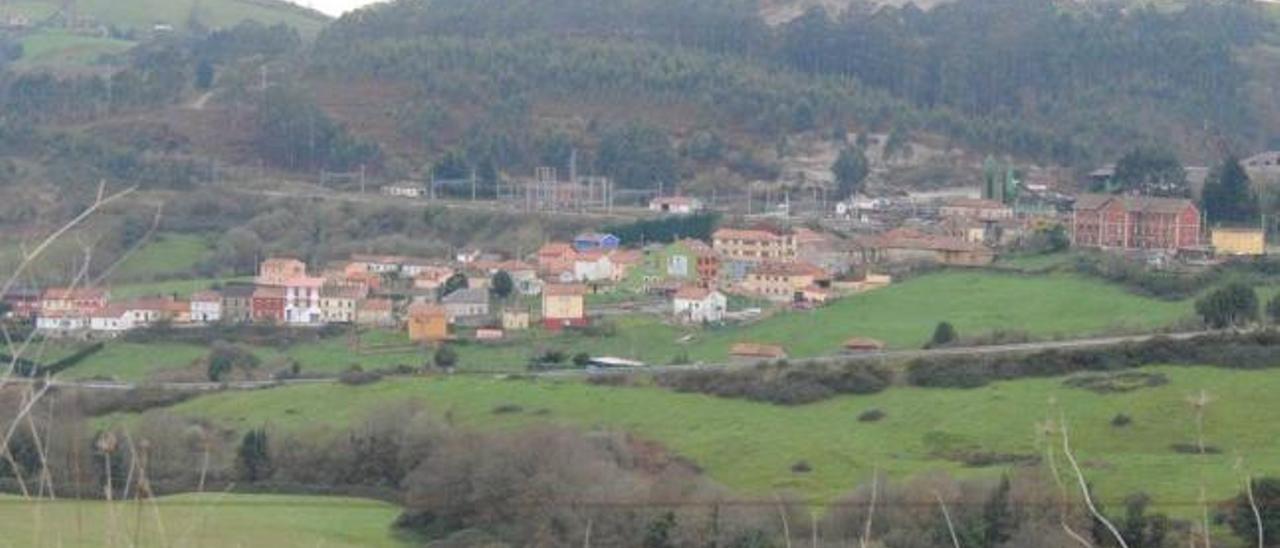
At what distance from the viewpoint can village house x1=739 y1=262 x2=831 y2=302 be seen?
105 feet

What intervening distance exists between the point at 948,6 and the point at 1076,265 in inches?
1205

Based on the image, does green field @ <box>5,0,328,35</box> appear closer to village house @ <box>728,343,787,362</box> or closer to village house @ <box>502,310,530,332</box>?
village house @ <box>502,310,530,332</box>

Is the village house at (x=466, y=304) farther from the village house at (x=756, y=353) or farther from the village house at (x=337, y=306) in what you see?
the village house at (x=756, y=353)

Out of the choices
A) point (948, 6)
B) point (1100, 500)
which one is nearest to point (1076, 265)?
point (1100, 500)

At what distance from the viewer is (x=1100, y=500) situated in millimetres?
16891

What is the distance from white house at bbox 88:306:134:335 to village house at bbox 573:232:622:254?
8.18 meters

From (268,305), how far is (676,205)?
1153 centimetres

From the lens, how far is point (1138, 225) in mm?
33906

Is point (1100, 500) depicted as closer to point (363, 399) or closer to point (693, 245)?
point (363, 399)

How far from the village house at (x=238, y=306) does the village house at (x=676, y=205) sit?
9.84 meters

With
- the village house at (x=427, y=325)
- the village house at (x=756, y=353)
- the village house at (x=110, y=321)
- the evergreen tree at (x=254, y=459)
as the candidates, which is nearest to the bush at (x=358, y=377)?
the village house at (x=427, y=325)

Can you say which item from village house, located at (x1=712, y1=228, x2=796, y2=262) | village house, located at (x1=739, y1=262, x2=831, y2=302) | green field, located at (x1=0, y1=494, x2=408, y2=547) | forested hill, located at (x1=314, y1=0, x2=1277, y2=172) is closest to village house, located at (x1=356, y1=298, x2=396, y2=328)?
village house, located at (x1=739, y1=262, x2=831, y2=302)

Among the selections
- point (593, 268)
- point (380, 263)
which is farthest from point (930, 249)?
point (380, 263)

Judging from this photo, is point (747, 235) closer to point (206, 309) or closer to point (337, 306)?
point (337, 306)
